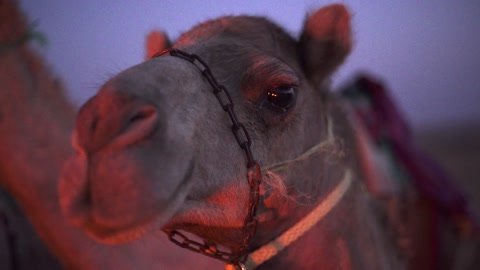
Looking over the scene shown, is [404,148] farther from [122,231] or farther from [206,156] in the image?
[122,231]

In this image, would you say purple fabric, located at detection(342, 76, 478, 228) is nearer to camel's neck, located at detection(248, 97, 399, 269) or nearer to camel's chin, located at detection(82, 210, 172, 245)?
camel's neck, located at detection(248, 97, 399, 269)

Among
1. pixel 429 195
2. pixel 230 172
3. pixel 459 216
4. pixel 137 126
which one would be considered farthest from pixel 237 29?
pixel 459 216

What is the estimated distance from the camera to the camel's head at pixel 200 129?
1.12 metres

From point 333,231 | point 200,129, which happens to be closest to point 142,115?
point 200,129

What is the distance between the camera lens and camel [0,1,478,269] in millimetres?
1142

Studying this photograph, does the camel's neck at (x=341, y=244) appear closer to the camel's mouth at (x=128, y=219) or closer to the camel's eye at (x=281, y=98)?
the camel's eye at (x=281, y=98)

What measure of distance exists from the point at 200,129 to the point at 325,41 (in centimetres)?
94

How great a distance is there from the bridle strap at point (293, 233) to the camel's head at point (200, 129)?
11cm

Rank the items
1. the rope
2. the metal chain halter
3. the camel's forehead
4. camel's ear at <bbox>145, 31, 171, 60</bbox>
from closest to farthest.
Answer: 1. the metal chain halter
2. the rope
3. the camel's forehead
4. camel's ear at <bbox>145, 31, 171, 60</bbox>

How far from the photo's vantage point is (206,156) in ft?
4.59

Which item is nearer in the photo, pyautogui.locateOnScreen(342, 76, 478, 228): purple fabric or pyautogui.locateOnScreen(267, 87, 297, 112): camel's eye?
pyautogui.locateOnScreen(267, 87, 297, 112): camel's eye

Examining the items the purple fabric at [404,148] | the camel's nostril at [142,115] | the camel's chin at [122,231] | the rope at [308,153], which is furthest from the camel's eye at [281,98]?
the purple fabric at [404,148]

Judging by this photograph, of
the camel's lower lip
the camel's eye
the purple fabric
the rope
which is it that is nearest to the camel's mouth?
the camel's lower lip

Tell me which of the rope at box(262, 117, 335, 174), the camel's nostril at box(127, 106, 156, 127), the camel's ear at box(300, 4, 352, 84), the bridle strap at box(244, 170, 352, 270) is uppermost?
the camel's nostril at box(127, 106, 156, 127)
